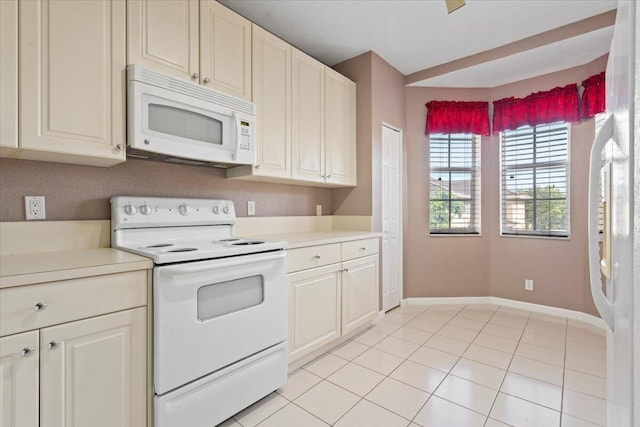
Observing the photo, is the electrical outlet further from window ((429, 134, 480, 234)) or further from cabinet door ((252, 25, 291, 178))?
window ((429, 134, 480, 234))

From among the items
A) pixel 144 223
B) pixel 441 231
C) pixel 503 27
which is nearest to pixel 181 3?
pixel 144 223

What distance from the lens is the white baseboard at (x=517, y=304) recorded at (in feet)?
10.1

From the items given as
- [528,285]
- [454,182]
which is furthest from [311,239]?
[528,285]

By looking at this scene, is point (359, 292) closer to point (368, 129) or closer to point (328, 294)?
point (328, 294)

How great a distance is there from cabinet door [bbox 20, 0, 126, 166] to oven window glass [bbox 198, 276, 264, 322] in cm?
86

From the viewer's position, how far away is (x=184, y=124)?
6.05 feet

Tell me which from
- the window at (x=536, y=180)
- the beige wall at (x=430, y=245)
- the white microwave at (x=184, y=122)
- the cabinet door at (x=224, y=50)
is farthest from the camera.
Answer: the beige wall at (x=430, y=245)

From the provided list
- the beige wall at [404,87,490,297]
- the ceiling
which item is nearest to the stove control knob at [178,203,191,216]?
the ceiling

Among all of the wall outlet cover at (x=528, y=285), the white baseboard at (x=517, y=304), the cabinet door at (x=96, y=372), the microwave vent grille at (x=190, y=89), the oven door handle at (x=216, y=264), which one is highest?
the microwave vent grille at (x=190, y=89)

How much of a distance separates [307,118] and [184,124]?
115cm

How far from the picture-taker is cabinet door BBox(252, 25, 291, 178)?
89.8 inches

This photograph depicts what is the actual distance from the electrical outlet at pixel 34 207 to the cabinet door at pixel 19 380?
0.76 metres

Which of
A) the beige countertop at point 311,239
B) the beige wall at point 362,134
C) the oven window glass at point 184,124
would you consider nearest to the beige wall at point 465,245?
the beige wall at point 362,134

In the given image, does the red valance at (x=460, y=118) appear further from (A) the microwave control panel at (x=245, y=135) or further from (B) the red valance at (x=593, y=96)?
(A) the microwave control panel at (x=245, y=135)
